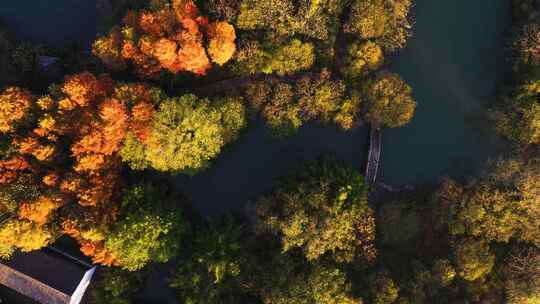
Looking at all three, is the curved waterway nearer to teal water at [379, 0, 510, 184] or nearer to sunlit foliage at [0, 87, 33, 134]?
teal water at [379, 0, 510, 184]

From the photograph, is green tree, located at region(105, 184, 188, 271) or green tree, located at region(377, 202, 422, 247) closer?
green tree, located at region(105, 184, 188, 271)

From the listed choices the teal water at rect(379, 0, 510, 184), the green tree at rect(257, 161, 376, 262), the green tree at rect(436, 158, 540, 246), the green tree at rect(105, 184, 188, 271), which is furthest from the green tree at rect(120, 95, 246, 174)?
the green tree at rect(436, 158, 540, 246)

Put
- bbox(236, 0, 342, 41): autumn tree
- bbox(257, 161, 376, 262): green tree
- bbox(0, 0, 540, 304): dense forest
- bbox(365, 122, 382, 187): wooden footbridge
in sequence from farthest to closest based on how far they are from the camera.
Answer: bbox(365, 122, 382, 187): wooden footbridge < bbox(236, 0, 342, 41): autumn tree < bbox(257, 161, 376, 262): green tree < bbox(0, 0, 540, 304): dense forest

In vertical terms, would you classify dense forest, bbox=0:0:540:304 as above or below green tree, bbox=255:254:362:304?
above

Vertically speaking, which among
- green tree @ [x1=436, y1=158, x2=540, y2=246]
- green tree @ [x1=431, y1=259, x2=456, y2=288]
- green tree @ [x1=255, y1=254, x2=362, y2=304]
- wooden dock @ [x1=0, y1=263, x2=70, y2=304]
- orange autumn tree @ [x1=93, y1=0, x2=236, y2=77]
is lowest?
wooden dock @ [x1=0, y1=263, x2=70, y2=304]

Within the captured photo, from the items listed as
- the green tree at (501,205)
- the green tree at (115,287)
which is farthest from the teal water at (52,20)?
the green tree at (501,205)

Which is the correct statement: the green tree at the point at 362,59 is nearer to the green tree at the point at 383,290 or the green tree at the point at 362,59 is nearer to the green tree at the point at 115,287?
A: the green tree at the point at 383,290
